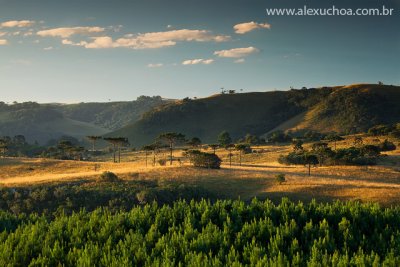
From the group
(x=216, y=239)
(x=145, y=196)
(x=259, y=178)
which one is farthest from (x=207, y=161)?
(x=216, y=239)

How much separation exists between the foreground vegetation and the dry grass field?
4131 centimetres

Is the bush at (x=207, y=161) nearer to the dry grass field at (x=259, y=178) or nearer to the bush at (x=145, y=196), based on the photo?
the dry grass field at (x=259, y=178)

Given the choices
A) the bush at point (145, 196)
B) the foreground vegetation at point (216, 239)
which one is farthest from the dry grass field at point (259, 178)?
the foreground vegetation at point (216, 239)

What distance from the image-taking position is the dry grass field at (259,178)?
202 feet

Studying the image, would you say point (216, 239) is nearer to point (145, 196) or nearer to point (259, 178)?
point (145, 196)

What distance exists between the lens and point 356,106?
190000 millimetres

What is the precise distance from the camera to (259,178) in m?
73.9

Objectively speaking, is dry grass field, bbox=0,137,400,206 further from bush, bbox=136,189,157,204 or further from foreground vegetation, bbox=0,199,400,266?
foreground vegetation, bbox=0,199,400,266

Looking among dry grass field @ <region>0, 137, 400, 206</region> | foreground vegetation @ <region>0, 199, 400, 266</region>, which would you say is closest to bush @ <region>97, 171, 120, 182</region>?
dry grass field @ <region>0, 137, 400, 206</region>

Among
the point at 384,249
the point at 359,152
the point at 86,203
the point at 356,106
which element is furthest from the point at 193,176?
the point at 356,106

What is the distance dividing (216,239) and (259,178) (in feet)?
195

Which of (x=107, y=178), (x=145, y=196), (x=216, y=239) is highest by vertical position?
(x=216, y=239)

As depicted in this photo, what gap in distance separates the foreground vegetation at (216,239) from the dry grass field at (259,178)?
4131cm

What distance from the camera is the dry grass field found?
61500 millimetres
